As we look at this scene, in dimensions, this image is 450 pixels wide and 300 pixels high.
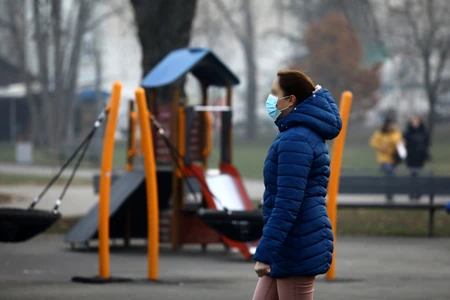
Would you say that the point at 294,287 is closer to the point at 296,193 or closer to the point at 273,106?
the point at 296,193

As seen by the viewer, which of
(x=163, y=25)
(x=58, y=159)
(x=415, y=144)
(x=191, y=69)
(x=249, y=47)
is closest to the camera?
(x=191, y=69)

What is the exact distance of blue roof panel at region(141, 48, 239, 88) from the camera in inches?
471

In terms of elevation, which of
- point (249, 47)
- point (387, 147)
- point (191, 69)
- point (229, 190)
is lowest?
point (387, 147)

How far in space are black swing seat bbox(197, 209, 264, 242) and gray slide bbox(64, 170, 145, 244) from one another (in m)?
2.24

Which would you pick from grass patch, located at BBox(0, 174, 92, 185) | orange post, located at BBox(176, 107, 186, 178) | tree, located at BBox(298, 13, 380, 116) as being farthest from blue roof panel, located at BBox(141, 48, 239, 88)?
tree, located at BBox(298, 13, 380, 116)

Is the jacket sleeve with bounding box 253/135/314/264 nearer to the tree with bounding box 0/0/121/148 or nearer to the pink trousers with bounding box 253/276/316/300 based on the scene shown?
the pink trousers with bounding box 253/276/316/300

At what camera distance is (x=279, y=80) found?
18.0 feet

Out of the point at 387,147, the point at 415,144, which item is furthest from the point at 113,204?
the point at 415,144

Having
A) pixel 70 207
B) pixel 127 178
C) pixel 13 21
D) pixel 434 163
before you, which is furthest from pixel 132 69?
pixel 127 178

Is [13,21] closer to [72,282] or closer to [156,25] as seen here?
[156,25]

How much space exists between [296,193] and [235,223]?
4.93 m

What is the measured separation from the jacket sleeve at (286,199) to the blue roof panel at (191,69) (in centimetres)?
A: 653

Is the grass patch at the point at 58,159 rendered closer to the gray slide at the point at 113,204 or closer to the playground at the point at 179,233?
the playground at the point at 179,233

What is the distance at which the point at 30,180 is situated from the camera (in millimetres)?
27547
